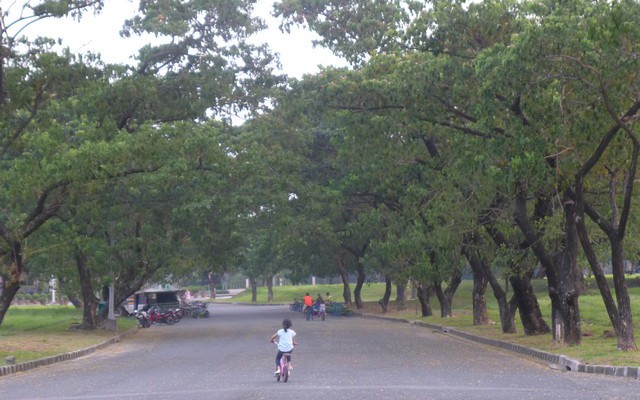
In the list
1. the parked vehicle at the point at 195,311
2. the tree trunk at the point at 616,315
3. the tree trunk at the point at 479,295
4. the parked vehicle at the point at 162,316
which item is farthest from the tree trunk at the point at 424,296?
the tree trunk at the point at 616,315

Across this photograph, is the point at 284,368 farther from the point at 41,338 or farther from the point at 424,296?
the point at 424,296

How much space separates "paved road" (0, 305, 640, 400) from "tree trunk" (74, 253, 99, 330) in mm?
8454

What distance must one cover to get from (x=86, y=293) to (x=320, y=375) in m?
23.1

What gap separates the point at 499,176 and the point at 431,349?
278 inches

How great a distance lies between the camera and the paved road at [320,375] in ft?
49.7

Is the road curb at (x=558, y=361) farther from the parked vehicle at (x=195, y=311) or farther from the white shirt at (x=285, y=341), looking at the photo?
the parked vehicle at (x=195, y=311)

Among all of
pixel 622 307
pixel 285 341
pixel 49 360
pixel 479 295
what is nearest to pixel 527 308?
pixel 622 307

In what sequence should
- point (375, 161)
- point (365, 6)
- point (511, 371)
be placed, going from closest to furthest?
point (511, 371) < point (375, 161) < point (365, 6)

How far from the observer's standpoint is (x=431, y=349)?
26.7m

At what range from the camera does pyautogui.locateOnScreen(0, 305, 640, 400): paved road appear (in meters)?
15.1

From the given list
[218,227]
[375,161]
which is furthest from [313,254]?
[375,161]

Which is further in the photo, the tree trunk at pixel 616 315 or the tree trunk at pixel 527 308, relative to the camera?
the tree trunk at pixel 527 308

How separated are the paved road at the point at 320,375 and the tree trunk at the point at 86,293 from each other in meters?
8.45

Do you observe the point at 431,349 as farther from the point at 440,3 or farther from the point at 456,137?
the point at 440,3
